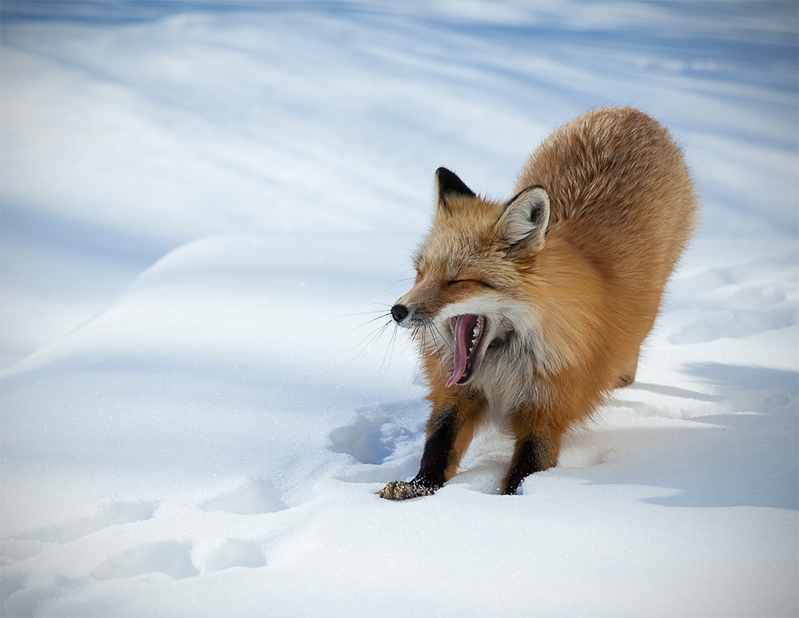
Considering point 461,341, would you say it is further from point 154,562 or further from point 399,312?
point 154,562

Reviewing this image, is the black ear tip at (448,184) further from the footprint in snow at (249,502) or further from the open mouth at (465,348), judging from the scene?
the footprint in snow at (249,502)

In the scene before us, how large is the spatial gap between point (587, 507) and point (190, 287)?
3.54 meters

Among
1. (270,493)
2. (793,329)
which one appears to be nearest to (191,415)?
(270,493)

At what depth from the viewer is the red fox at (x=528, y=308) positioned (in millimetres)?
2289

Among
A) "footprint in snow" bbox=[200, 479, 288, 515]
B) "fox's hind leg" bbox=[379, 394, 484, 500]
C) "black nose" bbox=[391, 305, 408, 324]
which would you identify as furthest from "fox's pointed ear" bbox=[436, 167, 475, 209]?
"footprint in snow" bbox=[200, 479, 288, 515]

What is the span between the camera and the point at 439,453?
8.05 ft

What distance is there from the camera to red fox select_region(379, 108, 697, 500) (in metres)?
2.29

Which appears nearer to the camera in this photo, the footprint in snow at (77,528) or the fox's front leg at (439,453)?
the footprint in snow at (77,528)

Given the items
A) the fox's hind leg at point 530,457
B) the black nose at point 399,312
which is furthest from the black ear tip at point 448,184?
the fox's hind leg at point 530,457

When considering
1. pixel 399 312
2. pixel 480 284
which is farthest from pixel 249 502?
pixel 480 284

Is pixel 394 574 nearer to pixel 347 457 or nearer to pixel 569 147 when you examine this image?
pixel 347 457

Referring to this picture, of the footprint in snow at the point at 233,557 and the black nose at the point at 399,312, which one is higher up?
the black nose at the point at 399,312

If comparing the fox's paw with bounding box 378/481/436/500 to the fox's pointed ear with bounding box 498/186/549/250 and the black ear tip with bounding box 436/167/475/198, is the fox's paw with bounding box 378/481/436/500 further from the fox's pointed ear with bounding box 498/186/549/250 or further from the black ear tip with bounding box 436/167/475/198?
the black ear tip with bounding box 436/167/475/198

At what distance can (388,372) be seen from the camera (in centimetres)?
354
